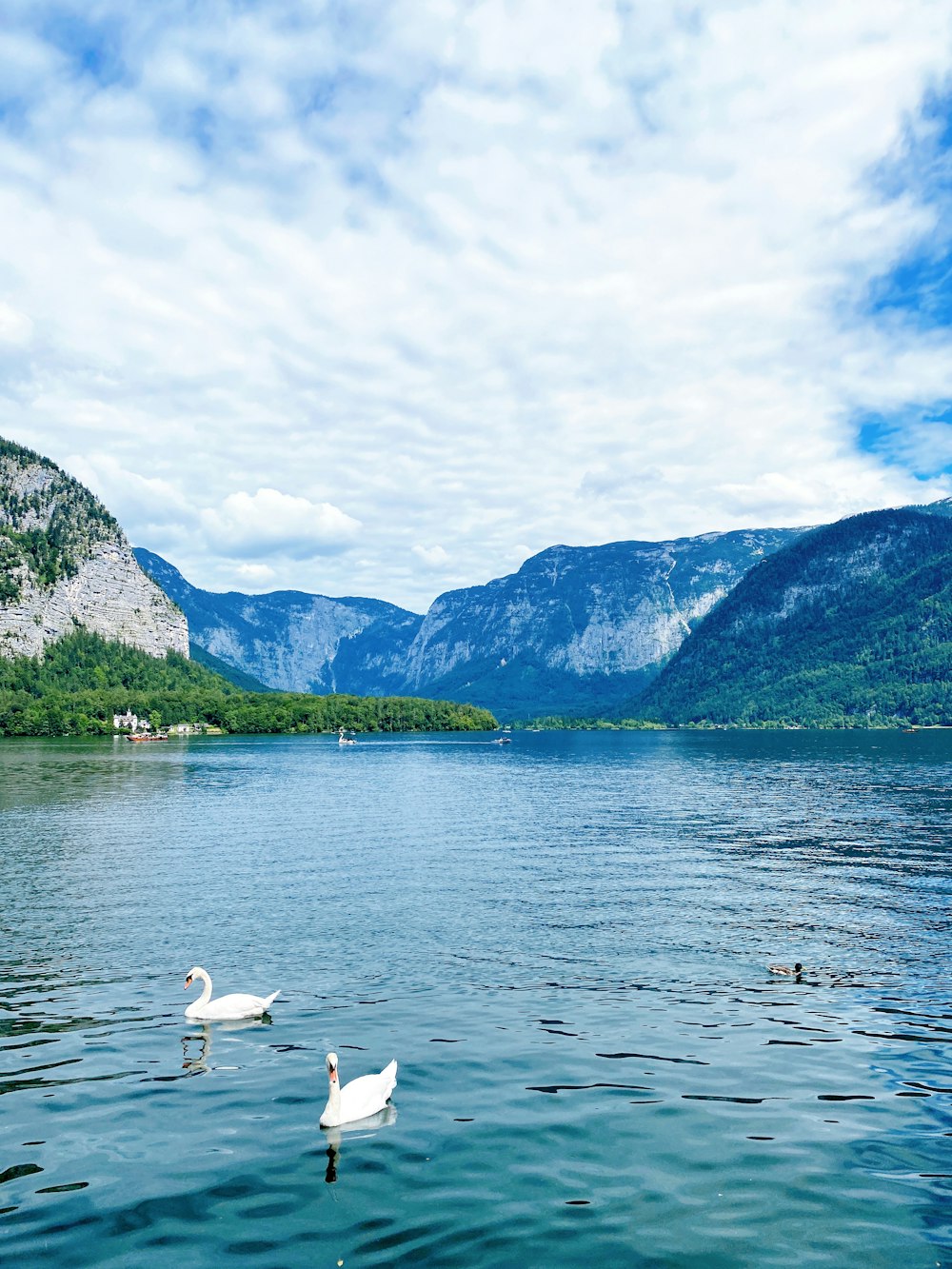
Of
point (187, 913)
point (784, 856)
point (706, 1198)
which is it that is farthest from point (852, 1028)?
point (784, 856)

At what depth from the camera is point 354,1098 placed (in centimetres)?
2056

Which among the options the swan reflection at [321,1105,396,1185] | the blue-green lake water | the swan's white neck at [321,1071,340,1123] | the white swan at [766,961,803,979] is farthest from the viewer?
the white swan at [766,961,803,979]

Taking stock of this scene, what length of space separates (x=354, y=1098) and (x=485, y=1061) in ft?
16.8

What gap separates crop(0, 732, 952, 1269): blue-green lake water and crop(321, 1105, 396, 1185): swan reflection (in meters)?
0.10

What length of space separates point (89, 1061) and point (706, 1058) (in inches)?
672

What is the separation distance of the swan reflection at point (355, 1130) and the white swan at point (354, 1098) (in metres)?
0.12

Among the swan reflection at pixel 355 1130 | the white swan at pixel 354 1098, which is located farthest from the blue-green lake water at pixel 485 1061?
the white swan at pixel 354 1098

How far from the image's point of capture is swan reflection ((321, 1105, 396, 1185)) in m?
19.3

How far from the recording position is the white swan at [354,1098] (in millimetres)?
20172

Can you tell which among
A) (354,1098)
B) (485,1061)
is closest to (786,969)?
(485,1061)

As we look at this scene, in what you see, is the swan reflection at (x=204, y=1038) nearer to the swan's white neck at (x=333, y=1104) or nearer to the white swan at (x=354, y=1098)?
the white swan at (x=354, y=1098)

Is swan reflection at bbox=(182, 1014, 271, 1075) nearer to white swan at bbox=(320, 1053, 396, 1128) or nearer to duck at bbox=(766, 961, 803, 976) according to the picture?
white swan at bbox=(320, 1053, 396, 1128)

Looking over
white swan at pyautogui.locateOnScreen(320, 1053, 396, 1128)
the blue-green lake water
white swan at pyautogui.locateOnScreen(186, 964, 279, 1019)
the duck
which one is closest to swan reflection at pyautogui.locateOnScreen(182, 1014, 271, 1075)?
the blue-green lake water

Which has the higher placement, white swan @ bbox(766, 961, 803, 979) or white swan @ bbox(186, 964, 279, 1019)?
white swan @ bbox(186, 964, 279, 1019)
